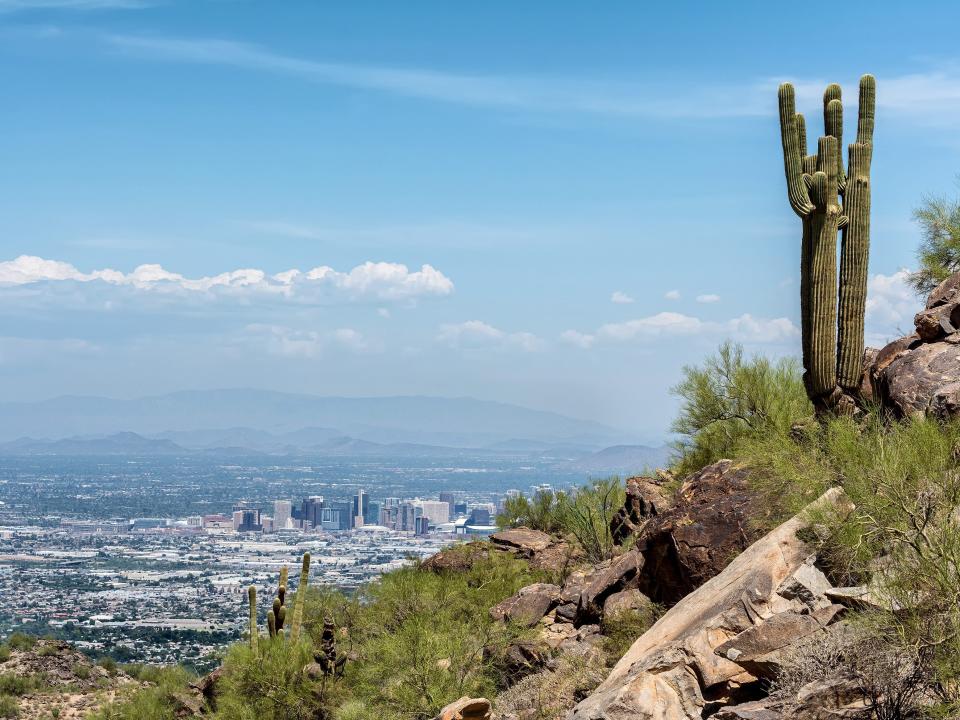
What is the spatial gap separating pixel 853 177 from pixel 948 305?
102 inches

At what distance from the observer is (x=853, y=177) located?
63.7ft

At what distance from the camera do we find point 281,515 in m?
171

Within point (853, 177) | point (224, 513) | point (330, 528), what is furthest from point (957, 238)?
point (224, 513)

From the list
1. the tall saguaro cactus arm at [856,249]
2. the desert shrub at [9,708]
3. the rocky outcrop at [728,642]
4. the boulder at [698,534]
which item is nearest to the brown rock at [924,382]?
the tall saguaro cactus arm at [856,249]

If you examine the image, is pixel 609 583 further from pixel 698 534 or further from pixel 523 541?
pixel 523 541

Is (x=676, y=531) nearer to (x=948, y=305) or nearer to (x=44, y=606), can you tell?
(x=948, y=305)

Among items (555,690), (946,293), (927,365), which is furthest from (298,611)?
(946,293)

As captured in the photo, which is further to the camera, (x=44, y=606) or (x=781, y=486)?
(x=44, y=606)

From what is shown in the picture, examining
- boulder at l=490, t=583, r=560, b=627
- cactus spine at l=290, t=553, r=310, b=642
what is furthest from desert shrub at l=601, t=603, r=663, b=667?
cactus spine at l=290, t=553, r=310, b=642

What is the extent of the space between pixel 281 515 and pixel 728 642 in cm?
16121

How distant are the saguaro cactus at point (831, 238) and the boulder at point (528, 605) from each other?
6027mm

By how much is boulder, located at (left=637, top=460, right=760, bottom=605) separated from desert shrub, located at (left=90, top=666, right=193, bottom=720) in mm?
12128

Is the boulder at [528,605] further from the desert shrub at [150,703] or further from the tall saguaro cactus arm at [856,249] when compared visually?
the desert shrub at [150,703]

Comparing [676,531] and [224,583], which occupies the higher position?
[676,531]
